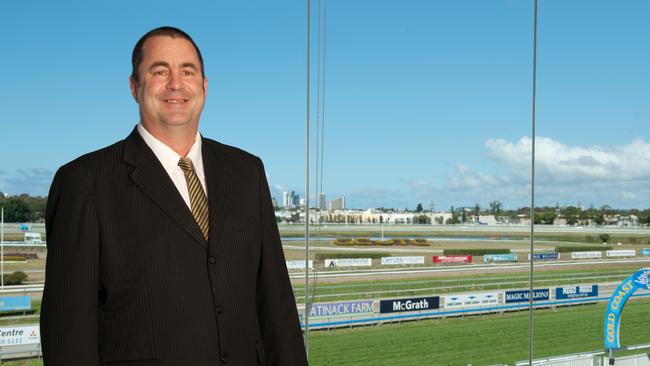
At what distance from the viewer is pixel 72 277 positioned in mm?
851

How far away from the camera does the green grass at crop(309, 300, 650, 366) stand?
16.6m

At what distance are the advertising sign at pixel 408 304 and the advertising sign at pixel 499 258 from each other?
43.5 ft

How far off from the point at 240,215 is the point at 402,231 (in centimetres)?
4250

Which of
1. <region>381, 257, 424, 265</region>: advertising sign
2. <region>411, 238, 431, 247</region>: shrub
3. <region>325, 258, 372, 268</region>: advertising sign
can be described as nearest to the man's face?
<region>325, 258, 372, 268</region>: advertising sign

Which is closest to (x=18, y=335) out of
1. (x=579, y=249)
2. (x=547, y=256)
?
(x=547, y=256)

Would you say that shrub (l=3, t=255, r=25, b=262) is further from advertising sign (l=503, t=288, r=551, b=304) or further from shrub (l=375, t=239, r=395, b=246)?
shrub (l=375, t=239, r=395, b=246)

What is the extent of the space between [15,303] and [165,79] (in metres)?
16.5

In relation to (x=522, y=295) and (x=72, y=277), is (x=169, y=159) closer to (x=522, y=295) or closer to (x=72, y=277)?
(x=72, y=277)

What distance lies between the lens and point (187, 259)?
0.89 meters

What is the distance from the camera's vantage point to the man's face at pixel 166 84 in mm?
918

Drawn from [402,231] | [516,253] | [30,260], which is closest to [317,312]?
[30,260]

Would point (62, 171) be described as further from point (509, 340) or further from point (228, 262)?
point (509, 340)

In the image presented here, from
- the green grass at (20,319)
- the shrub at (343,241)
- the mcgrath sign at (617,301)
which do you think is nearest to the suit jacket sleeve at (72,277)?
the mcgrath sign at (617,301)

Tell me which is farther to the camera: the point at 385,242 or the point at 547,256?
the point at 385,242
